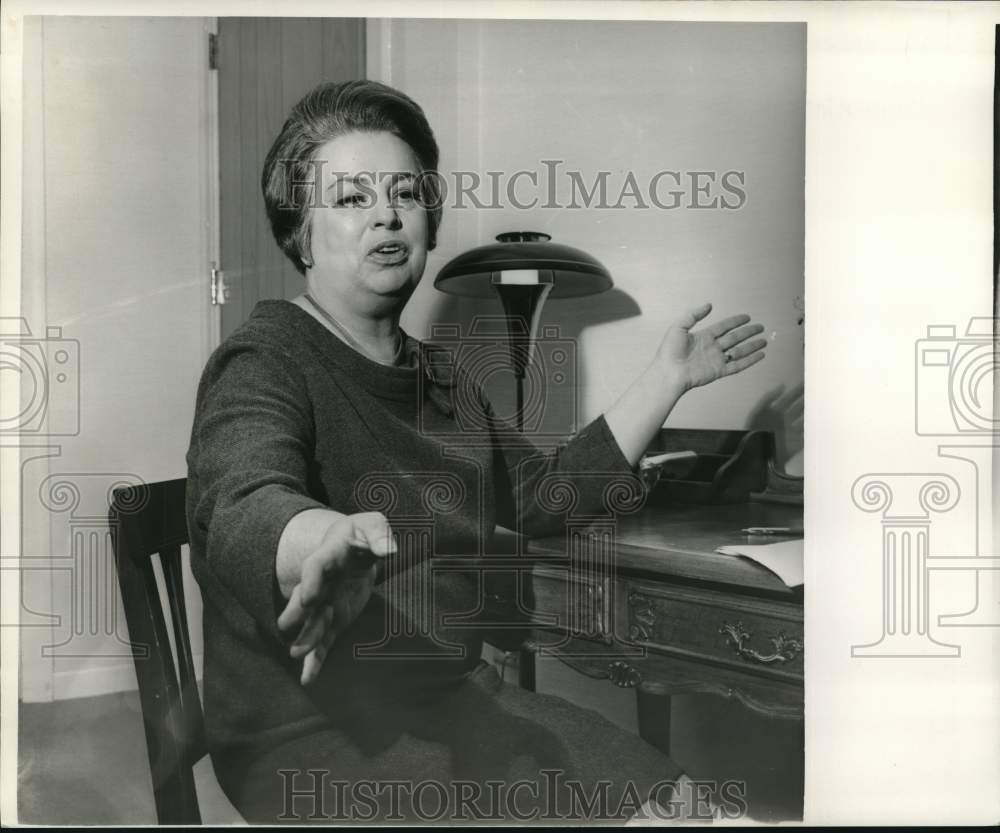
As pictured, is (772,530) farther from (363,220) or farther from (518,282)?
(363,220)

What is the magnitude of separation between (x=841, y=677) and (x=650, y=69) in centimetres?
102

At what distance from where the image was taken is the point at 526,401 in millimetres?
1445

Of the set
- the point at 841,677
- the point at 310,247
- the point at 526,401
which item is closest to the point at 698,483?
the point at 526,401

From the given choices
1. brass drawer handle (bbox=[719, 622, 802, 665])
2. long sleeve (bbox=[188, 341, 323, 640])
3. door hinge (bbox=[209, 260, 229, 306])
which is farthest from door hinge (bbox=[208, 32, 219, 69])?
brass drawer handle (bbox=[719, 622, 802, 665])

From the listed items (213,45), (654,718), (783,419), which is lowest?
(654,718)

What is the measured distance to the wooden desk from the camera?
1.34 metres

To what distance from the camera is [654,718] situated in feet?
4.72

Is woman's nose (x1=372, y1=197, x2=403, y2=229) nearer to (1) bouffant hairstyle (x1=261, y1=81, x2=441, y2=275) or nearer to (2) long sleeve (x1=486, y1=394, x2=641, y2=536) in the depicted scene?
(1) bouffant hairstyle (x1=261, y1=81, x2=441, y2=275)

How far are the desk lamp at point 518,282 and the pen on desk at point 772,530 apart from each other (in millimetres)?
383

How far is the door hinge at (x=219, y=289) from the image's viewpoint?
1438 millimetres

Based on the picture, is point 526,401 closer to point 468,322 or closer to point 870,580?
point 468,322

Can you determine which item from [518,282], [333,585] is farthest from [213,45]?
[333,585]

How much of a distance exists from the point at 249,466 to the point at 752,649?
2.53 feet

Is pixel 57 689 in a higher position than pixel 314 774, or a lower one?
higher
